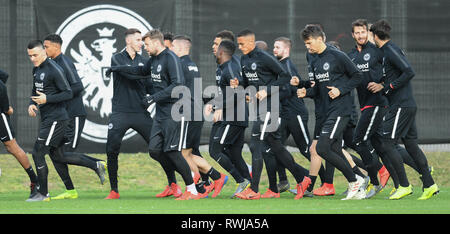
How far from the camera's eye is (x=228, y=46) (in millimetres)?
11875

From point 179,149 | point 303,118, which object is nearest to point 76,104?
point 179,149

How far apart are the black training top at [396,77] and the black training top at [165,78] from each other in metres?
2.55

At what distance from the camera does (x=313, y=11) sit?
51.1 feet

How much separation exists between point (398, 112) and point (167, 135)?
2872 mm

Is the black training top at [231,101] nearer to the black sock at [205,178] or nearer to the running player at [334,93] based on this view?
the black sock at [205,178]

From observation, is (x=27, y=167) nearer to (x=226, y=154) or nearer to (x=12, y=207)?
(x=12, y=207)

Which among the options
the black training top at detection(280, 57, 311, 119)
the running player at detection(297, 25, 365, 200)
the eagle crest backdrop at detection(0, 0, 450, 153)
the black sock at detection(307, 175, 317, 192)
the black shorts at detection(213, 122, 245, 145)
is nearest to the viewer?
the running player at detection(297, 25, 365, 200)

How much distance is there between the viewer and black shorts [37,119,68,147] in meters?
11.2

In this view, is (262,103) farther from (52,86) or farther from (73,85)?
(52,86)

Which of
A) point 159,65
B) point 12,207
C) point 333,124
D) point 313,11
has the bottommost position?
point 12,207

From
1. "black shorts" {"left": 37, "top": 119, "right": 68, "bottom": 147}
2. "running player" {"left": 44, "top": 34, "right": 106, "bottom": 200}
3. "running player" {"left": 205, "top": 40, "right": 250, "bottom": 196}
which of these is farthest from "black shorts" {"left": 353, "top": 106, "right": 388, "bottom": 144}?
"black shorts" {"left": 37, "top": 119, "right": 68, "bottom": 147}

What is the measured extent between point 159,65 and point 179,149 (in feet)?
3.59

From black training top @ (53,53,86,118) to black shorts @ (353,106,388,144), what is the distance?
148 inches

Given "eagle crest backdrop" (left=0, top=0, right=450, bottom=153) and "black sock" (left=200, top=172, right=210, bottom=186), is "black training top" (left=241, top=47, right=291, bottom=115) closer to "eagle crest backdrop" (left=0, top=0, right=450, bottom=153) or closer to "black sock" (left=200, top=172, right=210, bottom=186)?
"black sock" (left=200, top=172, right=210, bottom=186)
